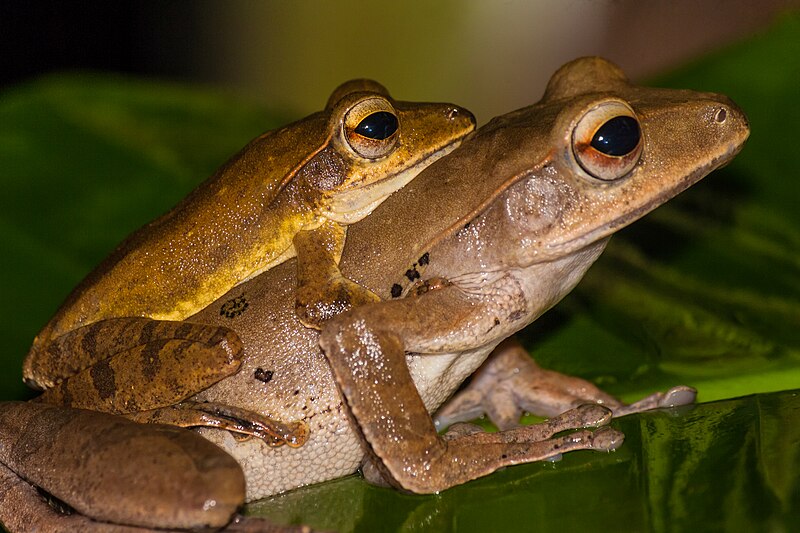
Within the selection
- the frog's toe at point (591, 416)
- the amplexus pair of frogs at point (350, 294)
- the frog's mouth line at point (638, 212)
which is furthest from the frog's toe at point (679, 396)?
the frog's mouth line at point (638, 212)

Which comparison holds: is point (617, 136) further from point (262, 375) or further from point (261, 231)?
point (262, 375)

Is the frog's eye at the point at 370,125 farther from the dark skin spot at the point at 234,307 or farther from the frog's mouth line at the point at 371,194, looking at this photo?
the dark skin spot at the point at 234,307

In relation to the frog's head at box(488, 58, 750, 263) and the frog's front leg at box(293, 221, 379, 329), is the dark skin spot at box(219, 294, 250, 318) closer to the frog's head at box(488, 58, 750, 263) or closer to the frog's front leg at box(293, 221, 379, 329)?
the frog's front leg at box(293, 221, 379, 329)

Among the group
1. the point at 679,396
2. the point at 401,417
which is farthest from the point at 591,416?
the point at 401,417

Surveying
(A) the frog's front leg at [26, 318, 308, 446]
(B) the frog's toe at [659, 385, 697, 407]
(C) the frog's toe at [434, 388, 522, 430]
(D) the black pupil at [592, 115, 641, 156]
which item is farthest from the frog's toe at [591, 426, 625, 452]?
(A) the frog's front leg at [26, 318, 308, 446]

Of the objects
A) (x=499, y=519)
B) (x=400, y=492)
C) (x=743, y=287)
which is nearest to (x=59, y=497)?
(x=400, y=492)

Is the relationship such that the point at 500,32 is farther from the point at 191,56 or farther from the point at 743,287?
the point at 743,287
